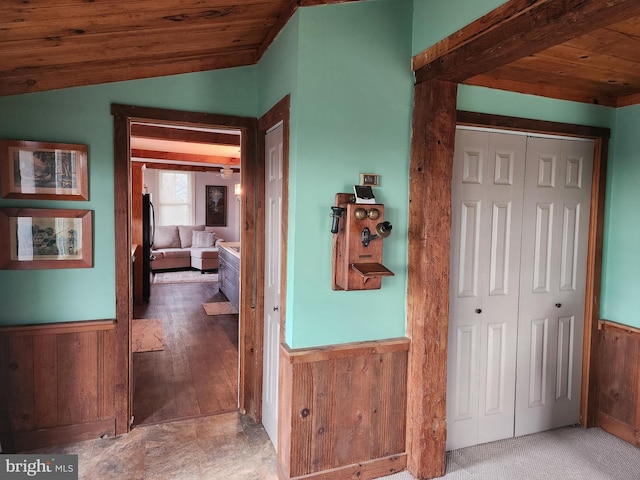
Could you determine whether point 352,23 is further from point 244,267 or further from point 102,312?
point 102,312

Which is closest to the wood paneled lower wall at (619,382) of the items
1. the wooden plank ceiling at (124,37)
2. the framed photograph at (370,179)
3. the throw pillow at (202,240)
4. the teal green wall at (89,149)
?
the framed photograph at (370,179)

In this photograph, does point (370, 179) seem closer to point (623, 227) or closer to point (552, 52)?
point (552, 52)

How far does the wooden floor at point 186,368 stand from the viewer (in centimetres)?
315

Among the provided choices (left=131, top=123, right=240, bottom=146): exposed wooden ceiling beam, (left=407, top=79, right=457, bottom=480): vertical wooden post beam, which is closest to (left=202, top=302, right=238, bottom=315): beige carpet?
(left=131, top=123, right=240, bottom=146): exposed wooden ceiling beam

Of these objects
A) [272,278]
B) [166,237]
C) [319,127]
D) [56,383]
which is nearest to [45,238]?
[56,383]

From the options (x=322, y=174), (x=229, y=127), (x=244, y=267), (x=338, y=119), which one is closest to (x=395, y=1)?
(x=338, y=119)

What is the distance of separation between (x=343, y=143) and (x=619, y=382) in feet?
8.20

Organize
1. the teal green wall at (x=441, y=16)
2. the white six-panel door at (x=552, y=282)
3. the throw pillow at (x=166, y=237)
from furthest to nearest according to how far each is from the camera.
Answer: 1. the throw pillow at (x=166, y=237)
2. the white six-panel door at (x=552, y=282)
3. the teal green wall at (x=441, y=16)

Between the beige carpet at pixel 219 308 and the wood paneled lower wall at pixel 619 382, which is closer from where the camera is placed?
the wood paneled lower wall at pixel 619 382

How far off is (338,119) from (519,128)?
4.03ft

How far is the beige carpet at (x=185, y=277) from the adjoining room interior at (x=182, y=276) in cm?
2

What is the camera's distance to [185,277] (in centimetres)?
865

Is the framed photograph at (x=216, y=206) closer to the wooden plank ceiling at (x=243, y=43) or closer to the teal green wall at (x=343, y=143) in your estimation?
the wooden plank ceiling at (x=243, y=43)

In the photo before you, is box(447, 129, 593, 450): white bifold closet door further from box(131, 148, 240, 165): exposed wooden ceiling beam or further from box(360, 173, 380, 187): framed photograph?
box(131, 148, 240, 165): exposed wooden ceiling beam
